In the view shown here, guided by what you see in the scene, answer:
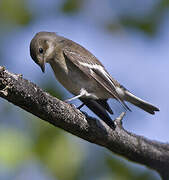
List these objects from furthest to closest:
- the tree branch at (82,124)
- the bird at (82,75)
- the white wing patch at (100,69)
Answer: the white wing patch at (100,69) < the bird at (82,75) < the tree branch at (82,124)

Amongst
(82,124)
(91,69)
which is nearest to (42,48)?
(91,69)

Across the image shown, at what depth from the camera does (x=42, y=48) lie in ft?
14.9

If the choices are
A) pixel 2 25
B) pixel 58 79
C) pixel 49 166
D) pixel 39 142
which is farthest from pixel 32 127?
pixel 2 25

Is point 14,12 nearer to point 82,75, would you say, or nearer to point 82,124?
point 82,75

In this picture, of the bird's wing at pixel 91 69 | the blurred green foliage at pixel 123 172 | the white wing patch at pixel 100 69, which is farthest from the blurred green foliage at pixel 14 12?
the blurred green foliage at pixel 123 172

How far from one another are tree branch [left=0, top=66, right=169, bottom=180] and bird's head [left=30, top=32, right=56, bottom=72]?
3.94ft

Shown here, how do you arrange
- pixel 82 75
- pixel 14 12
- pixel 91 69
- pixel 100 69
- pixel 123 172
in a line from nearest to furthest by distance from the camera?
pixel 123 172, pixel 14 12, pixel 82 75, pixel 91 69, pixel 100 69

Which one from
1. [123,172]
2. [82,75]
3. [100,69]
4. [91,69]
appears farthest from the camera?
[100,69]

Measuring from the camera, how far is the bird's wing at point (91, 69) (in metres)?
4.20

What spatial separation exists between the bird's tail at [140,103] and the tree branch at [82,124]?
1.73 ft

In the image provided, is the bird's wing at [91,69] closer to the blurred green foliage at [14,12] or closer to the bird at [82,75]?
the bird at [82,75]

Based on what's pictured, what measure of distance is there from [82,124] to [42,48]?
1734mm

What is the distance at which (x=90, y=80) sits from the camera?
423 centimetres

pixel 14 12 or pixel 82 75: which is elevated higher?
pixel 14 12
